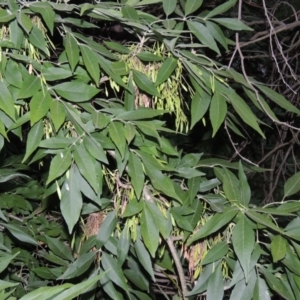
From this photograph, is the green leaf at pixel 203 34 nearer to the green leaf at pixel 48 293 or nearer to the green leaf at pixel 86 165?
the green leaf at pixel 86 165

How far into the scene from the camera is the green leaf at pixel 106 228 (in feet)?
3.24

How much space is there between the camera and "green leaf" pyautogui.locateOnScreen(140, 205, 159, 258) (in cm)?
91

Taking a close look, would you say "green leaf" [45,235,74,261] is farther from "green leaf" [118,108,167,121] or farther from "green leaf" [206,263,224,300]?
"green leaf" [118,108,167,121]

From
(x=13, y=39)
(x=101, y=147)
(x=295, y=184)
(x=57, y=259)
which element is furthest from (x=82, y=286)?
(x=57, y=259)

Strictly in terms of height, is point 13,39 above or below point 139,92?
above

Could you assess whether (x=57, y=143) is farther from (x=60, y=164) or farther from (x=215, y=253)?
A: (x=215, y=253)

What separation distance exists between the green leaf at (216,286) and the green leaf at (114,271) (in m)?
0.16

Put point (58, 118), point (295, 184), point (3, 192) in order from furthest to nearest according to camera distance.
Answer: point (3, 192) → point (295, 184) → point (58, 118)

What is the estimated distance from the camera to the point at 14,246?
1508 mm

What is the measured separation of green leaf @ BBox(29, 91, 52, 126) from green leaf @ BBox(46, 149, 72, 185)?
62mm

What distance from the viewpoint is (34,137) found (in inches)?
32.8

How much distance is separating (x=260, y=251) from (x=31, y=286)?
711mm

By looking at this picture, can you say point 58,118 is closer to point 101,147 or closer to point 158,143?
point 101,147

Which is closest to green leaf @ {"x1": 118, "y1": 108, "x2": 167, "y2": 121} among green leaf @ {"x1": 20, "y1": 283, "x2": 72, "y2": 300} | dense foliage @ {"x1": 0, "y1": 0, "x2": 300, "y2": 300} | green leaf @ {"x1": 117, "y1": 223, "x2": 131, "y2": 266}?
dense foliage @ {"x1": 0, "y1": 0, "x2": 300, "y2": 300}
